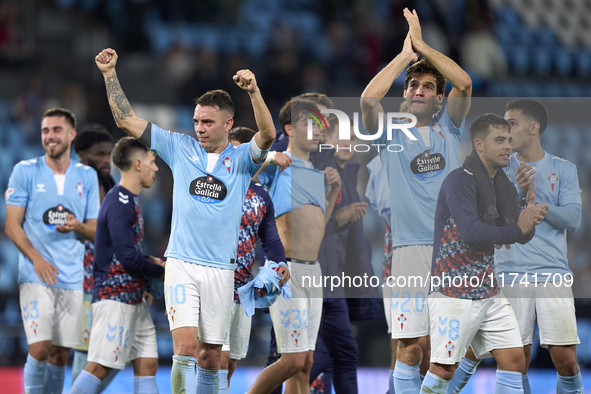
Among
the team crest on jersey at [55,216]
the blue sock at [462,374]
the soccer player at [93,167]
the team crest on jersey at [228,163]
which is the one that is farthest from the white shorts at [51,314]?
the blue sock at [462,374]

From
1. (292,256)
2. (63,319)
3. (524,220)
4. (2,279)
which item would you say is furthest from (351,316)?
(2,279)

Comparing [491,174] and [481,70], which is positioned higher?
[481,70]

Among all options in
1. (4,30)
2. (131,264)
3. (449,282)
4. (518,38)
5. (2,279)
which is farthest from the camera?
(518,38)

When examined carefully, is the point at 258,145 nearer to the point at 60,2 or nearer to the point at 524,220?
the point at 524,220

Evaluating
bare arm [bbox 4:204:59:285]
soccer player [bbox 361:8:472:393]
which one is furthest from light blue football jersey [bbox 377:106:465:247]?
bare arm [bbox 4:204:59:285]

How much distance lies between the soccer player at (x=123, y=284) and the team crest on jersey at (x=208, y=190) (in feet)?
3.35

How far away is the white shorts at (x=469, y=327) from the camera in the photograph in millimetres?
5434

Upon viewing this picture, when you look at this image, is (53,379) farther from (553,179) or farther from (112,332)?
(553,179)

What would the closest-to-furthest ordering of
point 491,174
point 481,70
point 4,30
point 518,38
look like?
point 491,174
point 4,30
point 481,70
point 518,38

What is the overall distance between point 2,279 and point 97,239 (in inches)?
224

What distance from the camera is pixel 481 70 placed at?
16312mm

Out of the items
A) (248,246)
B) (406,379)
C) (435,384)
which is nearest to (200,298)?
(248,246)

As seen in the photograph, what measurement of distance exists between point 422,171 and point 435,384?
1.75 metres

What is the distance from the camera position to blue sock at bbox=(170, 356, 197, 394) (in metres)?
5.46
